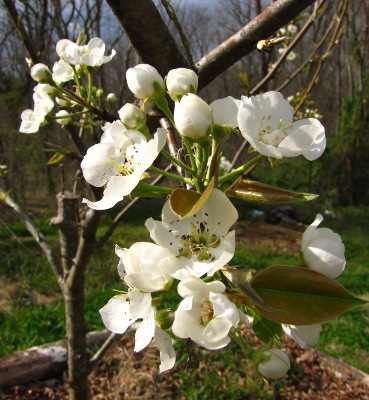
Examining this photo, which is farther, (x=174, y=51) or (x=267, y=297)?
(x=174, y=51)

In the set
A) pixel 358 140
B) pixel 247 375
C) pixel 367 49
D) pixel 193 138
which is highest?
pixel 193 138

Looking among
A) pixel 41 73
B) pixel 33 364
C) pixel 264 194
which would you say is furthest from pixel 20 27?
pixel 33 364

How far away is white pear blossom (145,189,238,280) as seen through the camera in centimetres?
63

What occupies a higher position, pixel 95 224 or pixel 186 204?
pixel 186 204

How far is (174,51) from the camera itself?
101 centimetres

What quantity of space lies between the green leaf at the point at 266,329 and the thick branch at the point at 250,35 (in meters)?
0.65

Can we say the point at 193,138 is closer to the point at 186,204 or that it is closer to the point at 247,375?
the point at 186,204

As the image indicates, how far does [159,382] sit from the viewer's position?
112 inches

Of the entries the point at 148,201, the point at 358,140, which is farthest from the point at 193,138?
the point at 358,140

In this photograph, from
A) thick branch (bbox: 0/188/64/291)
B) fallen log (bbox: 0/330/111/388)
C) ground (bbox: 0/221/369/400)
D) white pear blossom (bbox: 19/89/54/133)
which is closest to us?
white pear blossom (bbox: 19/89/54/133)

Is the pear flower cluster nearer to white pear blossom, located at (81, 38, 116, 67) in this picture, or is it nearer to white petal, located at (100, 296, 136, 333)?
white pear blossom, located at (81, 38, 116, 67)

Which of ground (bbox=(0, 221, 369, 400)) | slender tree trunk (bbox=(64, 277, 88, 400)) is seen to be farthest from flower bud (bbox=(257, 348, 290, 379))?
ground (bbox=(0, 221, 369, 400))

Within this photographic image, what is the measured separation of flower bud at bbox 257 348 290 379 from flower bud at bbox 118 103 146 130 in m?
0.54

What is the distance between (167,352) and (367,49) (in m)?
14.5
